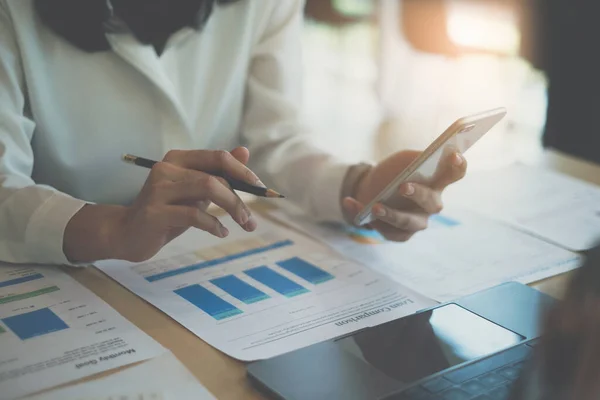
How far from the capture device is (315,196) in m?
1.06

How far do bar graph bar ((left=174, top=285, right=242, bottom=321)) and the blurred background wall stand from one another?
1804 mm

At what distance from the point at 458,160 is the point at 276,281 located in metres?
0.26

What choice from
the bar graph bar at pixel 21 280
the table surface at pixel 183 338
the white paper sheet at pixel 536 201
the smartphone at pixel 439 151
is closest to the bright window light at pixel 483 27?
the white paper sheet at pixel 536 201

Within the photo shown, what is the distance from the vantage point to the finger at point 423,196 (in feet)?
2.91

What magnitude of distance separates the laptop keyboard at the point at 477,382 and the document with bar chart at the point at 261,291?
0.13 metres

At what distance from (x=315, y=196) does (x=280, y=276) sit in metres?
0.23

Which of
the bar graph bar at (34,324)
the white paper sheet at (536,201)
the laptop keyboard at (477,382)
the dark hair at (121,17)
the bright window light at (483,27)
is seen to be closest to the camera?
the laptop keyboard at (477,382)

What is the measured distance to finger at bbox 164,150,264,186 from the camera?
80cm

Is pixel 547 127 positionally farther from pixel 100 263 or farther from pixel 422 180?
pixel 100 263

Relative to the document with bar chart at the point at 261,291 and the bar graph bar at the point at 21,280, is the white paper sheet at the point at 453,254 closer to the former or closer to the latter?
the document with bar chart at the point at 261,291

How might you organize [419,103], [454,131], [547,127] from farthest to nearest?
[419,103] < [547,127] < [454,131]

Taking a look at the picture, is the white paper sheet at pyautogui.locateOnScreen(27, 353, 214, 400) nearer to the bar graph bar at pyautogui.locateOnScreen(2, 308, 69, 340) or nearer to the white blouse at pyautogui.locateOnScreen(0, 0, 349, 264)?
the bar graph bar at pyautogui.locateOnScreen(2, 308, 69, 340)

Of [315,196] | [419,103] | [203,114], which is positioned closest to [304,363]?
[315,196]

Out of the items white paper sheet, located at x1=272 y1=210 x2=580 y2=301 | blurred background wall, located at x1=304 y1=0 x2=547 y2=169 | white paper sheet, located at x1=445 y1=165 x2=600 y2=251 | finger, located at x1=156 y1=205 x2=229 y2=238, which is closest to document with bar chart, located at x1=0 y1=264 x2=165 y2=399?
finger, located at x1=156 y1=205 x2=229 y2=238
